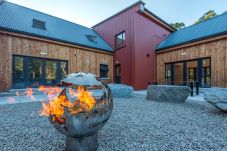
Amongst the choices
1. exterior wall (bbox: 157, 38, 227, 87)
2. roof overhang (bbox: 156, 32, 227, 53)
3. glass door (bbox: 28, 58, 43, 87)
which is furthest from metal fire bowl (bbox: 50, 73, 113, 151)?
roof overhang (bbox: 156, 32, 227, 53)

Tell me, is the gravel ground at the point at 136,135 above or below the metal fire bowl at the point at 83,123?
below

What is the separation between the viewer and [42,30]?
11.7m

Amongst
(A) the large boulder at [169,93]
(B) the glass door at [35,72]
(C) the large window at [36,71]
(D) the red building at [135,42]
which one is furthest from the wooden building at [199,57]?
(B) the glass door at [35,72]

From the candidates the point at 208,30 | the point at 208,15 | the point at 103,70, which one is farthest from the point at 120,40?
the point at 208,15

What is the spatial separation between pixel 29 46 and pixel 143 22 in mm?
10333

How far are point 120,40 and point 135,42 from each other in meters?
2.26

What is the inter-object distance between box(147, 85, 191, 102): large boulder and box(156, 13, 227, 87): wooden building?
4.74 m

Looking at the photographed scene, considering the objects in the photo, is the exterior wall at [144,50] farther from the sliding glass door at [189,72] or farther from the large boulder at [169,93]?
the large boulder at [169,93]

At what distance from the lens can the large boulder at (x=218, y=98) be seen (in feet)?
16.4

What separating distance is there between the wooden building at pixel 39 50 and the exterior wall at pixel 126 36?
1512 mm

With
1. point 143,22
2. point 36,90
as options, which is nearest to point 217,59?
point 143,22

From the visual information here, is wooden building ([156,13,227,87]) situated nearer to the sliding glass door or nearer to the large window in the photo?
the sliding glass door

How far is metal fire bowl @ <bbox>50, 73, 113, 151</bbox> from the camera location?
7.36 feet

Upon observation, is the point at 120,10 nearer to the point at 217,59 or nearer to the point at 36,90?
the point at 217,59
